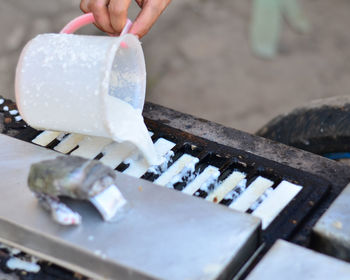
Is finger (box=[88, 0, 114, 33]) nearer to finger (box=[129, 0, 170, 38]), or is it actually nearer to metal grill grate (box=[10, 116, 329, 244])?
finger (box=[129, 0, 170, 38])

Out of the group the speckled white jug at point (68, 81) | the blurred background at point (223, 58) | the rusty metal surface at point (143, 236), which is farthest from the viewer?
the blurred background at point (223, 58)

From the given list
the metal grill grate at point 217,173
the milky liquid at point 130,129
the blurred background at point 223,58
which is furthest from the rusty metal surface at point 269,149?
the blurred background at point 223,58

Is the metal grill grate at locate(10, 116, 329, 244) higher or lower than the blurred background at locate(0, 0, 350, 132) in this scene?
higher

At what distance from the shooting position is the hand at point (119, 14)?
1195 millimetres

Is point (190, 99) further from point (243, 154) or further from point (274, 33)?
point (243, 154)

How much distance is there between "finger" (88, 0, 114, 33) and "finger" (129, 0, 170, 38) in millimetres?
51

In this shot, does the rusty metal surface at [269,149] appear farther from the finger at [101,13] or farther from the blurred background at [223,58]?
the blurred background at [223,58]

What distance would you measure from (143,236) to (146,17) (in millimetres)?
514

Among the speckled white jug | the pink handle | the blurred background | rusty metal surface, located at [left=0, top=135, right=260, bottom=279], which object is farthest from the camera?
the blurred background

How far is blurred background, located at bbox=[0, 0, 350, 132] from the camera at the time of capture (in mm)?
2648

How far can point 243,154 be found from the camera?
3.79 feet

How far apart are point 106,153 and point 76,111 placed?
0.17 metres

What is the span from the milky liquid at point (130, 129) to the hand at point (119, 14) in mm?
170

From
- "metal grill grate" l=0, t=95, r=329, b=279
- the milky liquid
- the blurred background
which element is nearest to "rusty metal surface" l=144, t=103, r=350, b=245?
"metal grill grate" l=0, t=95, r=329, b=279
